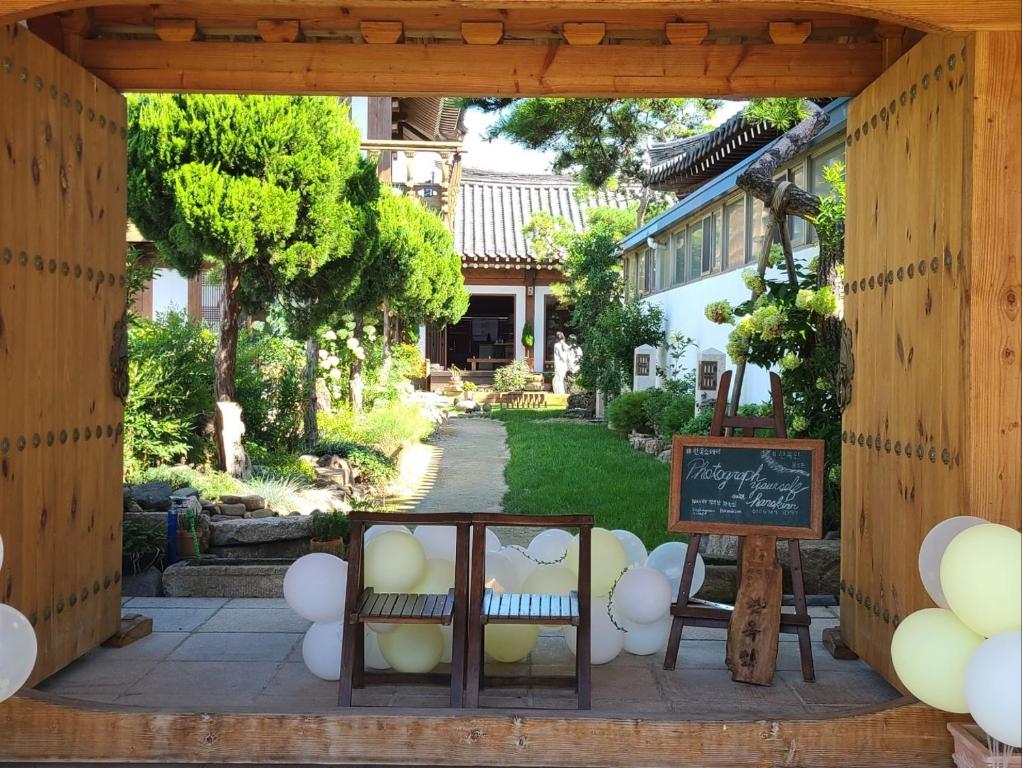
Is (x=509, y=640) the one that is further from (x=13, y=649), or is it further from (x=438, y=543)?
(x=13, y=649)

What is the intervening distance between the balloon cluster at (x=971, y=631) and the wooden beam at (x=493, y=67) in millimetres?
2261

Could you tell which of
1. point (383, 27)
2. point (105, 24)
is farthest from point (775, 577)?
point (105, 24)

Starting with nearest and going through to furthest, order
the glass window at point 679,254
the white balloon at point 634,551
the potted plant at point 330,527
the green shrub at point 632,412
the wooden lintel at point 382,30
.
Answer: the wooden lintel at point 382,30, the white balloon at point 634,551, the potted plant at point 330,527, the green shrub at point 632,412, the glass window at point 679,254

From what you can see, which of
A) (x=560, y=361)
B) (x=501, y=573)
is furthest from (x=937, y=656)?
(x=560, y=361)

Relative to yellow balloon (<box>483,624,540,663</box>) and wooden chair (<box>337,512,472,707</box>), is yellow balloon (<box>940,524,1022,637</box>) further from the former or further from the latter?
yellow balloon (<box>483,624,540,663</box>)

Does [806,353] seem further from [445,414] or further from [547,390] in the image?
[547,390]

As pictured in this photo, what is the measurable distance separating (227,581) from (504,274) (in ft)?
72.0

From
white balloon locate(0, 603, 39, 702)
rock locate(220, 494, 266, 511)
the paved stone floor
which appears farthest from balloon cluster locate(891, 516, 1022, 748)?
rock locate(220, 494, 266, 511)

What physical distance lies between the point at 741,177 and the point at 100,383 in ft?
15.0

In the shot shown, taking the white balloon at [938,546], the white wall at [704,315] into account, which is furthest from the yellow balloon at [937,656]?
the white wall at [704,315]

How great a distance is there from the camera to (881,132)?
434 cm

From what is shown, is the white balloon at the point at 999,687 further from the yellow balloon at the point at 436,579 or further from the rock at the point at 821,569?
the rock at the point at 821,569

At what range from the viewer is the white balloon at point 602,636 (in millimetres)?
4328

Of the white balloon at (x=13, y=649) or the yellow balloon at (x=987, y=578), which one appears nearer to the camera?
the yellow balloon at (x=987, y=578)
